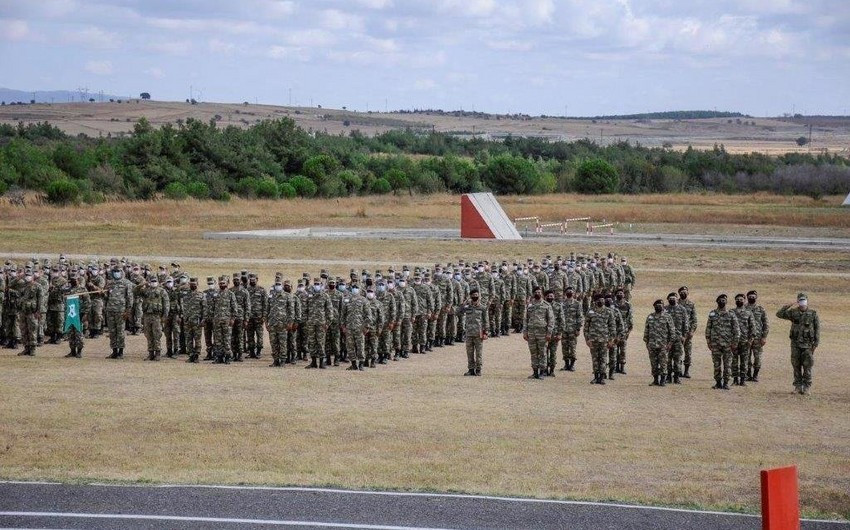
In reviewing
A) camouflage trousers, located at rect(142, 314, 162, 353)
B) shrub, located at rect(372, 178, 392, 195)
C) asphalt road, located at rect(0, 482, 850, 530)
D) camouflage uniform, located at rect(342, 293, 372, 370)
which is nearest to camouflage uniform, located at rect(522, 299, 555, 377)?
camouflage uniform, located at rect(342, 293, 372, 370)

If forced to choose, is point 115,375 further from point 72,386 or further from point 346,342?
point 346,342

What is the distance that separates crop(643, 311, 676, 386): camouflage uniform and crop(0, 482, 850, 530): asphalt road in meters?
8.94

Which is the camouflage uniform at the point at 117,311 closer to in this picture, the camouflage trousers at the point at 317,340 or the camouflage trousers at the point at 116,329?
the camouflage trousers at the point at 116,329

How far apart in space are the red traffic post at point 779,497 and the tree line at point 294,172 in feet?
205

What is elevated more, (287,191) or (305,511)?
(287,191)

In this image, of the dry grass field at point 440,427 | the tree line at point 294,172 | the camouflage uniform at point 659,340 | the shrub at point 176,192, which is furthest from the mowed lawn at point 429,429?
the tree line at point 294,172

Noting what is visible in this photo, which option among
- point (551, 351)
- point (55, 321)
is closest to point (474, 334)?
point (551, 351)

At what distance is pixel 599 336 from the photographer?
69.5 ft

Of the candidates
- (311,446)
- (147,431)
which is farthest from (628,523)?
(147,431)

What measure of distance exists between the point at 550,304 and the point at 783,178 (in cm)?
7686

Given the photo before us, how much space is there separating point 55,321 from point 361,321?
727cm

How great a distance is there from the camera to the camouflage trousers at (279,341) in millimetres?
22656

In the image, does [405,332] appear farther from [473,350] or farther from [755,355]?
[755,355]

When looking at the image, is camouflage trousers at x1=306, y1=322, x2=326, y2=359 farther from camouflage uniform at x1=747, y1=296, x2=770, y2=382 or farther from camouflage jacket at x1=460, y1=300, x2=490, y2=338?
camouflage uniform at x1=747, y1=296, x2=770, y2=382
